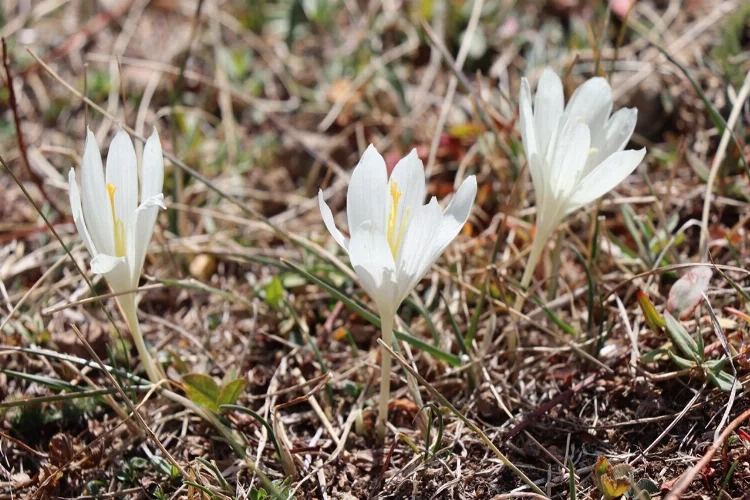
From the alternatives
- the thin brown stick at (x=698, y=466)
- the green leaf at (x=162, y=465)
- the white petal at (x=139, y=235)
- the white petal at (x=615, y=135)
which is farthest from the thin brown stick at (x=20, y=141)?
the thin brown stick at (x=698, y=466)

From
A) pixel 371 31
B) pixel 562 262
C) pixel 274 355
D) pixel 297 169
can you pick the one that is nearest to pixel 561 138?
pixel 562 262

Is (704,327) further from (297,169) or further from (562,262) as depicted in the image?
(297,169)

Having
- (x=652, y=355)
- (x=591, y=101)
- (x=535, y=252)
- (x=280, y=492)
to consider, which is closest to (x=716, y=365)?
(x=652, y=355)

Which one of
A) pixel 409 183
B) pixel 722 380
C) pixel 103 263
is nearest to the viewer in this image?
pixel 103 263

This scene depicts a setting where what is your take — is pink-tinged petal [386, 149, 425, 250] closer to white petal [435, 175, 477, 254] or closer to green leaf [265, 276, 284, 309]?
white petal [435, 175, 477, 254]

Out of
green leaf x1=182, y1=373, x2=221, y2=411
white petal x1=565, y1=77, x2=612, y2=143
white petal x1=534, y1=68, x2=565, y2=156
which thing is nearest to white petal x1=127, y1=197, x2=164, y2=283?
green leaf x1=182, y1=373, x2=221, y2=411

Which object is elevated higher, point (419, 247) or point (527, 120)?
point (527, 120)

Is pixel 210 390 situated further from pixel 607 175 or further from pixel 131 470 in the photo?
pixel 607 175
